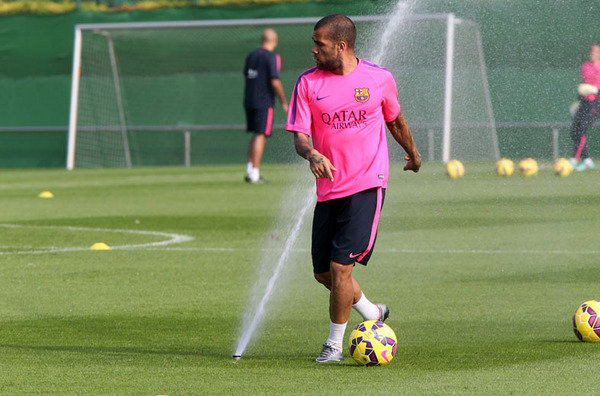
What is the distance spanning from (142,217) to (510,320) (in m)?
7.76

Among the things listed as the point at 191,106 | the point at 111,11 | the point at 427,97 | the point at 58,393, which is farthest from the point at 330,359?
the point at 111,11

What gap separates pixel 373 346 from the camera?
542 centimetres

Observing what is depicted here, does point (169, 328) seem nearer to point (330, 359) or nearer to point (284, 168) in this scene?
point (330, 359)

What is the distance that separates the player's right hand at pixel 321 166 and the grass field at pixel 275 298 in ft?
2.94

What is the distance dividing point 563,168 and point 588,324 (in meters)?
13.1

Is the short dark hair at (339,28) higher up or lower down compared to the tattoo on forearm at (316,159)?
higher up

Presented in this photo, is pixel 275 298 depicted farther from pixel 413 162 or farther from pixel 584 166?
pixel 584 166

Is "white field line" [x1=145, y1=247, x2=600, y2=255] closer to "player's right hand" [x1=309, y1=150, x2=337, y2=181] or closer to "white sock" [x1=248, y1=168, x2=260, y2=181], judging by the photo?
"player's right hand" [x1=309, y1=150, x2=337, y2=181]

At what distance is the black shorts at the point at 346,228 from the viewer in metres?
5.61

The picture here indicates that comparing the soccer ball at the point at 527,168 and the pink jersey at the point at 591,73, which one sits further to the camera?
the soccer ball at the point at 527,168

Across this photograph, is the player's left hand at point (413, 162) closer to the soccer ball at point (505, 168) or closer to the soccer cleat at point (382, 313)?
the soccer cleat at point (382, 313)

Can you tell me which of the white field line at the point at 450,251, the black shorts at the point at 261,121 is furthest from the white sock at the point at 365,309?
the black shorts at the point at 261,121

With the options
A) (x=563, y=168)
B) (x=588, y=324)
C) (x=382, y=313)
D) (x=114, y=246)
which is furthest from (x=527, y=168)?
(x=588, y=324)

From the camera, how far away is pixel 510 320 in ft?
22.0
